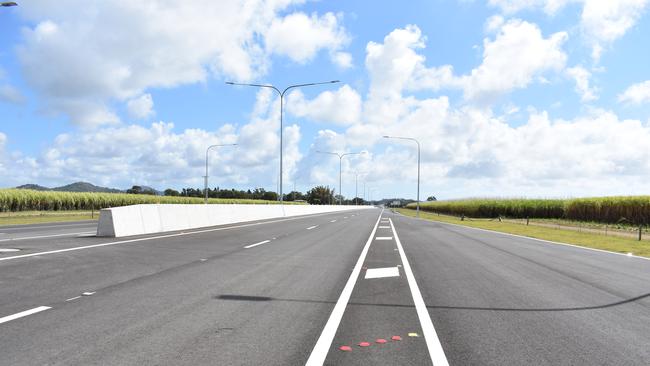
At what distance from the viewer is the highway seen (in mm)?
4461

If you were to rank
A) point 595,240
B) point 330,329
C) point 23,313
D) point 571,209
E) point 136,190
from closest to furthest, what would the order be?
point 330,329, point 23,313, point 595,240, point 571,209, point 136,190

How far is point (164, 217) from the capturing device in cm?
2020

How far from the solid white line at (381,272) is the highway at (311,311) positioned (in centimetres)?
2

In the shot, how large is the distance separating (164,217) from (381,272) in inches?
507

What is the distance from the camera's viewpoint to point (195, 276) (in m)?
8.73

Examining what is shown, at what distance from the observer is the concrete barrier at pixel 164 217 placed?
16750 millimetres

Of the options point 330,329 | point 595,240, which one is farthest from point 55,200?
point 330,329

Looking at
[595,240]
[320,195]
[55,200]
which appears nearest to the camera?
[595,240]

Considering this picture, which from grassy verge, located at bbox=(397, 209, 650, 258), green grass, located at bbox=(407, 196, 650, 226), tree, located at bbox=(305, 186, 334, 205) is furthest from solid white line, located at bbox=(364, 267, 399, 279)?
tree, located at bbox=(305, 186, 334, 205)

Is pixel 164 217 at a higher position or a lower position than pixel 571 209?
lower

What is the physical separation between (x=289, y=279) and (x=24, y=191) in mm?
46936

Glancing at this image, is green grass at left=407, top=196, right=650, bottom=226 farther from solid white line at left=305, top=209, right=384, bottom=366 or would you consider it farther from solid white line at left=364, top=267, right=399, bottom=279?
solid white line at left=305, top=209, right=384, bottom=366

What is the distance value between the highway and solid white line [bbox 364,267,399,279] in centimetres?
2

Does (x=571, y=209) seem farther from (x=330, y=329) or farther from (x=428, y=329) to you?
(x=330, y=329)
